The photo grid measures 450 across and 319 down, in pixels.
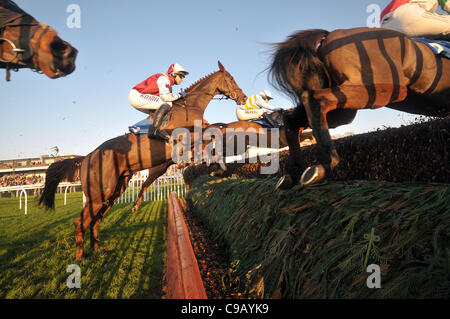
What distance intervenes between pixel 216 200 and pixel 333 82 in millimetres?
2512

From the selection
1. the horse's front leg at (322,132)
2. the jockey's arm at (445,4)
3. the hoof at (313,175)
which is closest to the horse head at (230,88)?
the jockey's arm at (445,4)

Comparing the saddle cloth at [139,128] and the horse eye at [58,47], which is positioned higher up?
the horse eye at [58,47]

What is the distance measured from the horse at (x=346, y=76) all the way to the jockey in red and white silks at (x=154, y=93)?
2.96 m

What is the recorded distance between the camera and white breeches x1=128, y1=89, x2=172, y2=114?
4.89 m

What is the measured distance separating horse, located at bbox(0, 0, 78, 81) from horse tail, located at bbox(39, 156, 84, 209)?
2.33 meters

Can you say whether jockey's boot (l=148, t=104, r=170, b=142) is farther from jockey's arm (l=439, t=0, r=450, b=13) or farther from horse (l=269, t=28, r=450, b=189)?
jockey's arm (l=439, t=0, r=450, b=13)

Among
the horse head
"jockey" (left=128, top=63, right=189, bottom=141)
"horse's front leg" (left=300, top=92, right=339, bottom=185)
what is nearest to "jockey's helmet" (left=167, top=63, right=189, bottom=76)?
"jockey" (left=128, top=63, right=189, bottom=141)

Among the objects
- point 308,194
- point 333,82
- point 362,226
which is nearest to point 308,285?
point 362,226

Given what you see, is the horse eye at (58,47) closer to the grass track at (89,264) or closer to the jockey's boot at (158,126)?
the jockey's boot at (158,126)

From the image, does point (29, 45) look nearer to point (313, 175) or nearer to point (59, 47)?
point (59, 47)

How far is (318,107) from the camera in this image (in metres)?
1.81

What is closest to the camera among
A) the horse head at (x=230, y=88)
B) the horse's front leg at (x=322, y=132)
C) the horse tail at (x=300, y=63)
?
the horse's front leg at (x=322, y=132)

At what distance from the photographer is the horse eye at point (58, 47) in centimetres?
287
